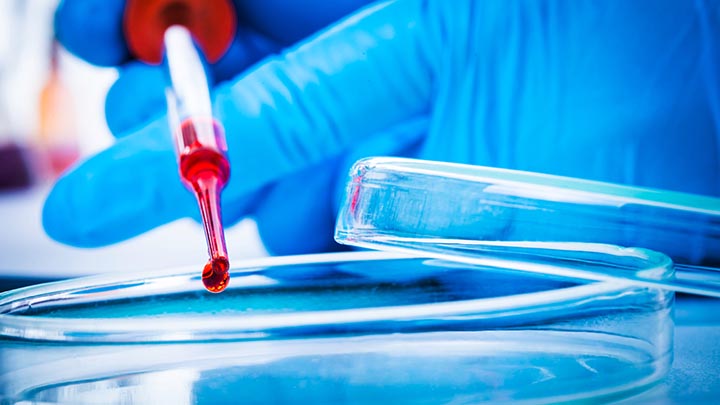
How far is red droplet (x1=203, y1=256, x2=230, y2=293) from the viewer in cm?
37

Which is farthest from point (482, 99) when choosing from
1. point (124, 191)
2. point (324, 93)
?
point (124, 191)

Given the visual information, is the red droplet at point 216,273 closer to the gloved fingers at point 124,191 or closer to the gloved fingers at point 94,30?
the gloved fingers at point 124,191

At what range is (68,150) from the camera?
4.51ft

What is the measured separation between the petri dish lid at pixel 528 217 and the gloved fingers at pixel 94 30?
1.83 ft

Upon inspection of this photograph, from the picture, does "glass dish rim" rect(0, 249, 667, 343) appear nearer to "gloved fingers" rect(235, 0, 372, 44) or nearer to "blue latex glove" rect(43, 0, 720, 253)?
"blue latex glove" rect(43, 0, 720, 253)

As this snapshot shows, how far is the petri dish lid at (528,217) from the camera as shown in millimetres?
362

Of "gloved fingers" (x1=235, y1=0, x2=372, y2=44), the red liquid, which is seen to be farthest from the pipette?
"gloved fingers" (x1=235, y1=0, x2=372, y2=44)

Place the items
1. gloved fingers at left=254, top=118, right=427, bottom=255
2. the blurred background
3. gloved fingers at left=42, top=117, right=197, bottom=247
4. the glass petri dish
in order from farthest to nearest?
the blurred background, gloved fingers at left=254, top=118, right=427, bottom=255, gloved fingers at left=42, top=117, right=197, bottom=247, the glass petri dish

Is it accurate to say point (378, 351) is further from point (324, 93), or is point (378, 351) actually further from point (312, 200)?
point (312, 200)

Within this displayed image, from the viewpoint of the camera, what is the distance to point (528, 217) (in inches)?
14.8

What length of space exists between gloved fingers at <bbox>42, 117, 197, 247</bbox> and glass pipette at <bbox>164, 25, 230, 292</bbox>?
0.10 meters

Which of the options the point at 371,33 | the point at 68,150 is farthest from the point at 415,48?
the point at 68,150

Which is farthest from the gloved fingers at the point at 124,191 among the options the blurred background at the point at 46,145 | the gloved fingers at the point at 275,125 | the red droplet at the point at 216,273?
the red droplet at the point at 216,273

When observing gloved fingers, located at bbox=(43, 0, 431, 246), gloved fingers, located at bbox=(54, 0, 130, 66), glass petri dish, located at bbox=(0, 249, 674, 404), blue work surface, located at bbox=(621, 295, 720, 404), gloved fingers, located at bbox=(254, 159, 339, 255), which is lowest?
blue work surface, located at bbox=(621, 295, 720, 404)
